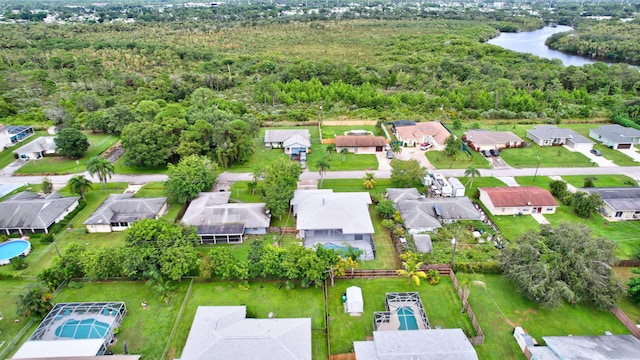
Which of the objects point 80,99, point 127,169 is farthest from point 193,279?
point 80,99

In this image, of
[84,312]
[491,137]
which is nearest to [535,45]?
[491,137]

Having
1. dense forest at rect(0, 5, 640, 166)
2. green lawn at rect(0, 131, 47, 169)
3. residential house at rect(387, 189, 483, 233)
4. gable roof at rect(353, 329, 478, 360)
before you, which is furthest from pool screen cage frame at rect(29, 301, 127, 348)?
green lawn at rect(0, 131, 47, 169)

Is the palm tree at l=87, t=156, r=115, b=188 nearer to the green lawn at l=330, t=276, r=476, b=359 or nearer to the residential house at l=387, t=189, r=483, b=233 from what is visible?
the green lawn at l=330, t=276, r=476, b=359

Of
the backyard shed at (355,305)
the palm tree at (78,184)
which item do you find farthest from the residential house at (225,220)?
the palm tree at (78,184)

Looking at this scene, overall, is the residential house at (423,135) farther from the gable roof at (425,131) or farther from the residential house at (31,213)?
the residential house at (31,213)

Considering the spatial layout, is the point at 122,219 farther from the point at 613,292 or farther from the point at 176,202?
the point at 613,292

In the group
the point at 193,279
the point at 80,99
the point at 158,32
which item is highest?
the point at 158,32
